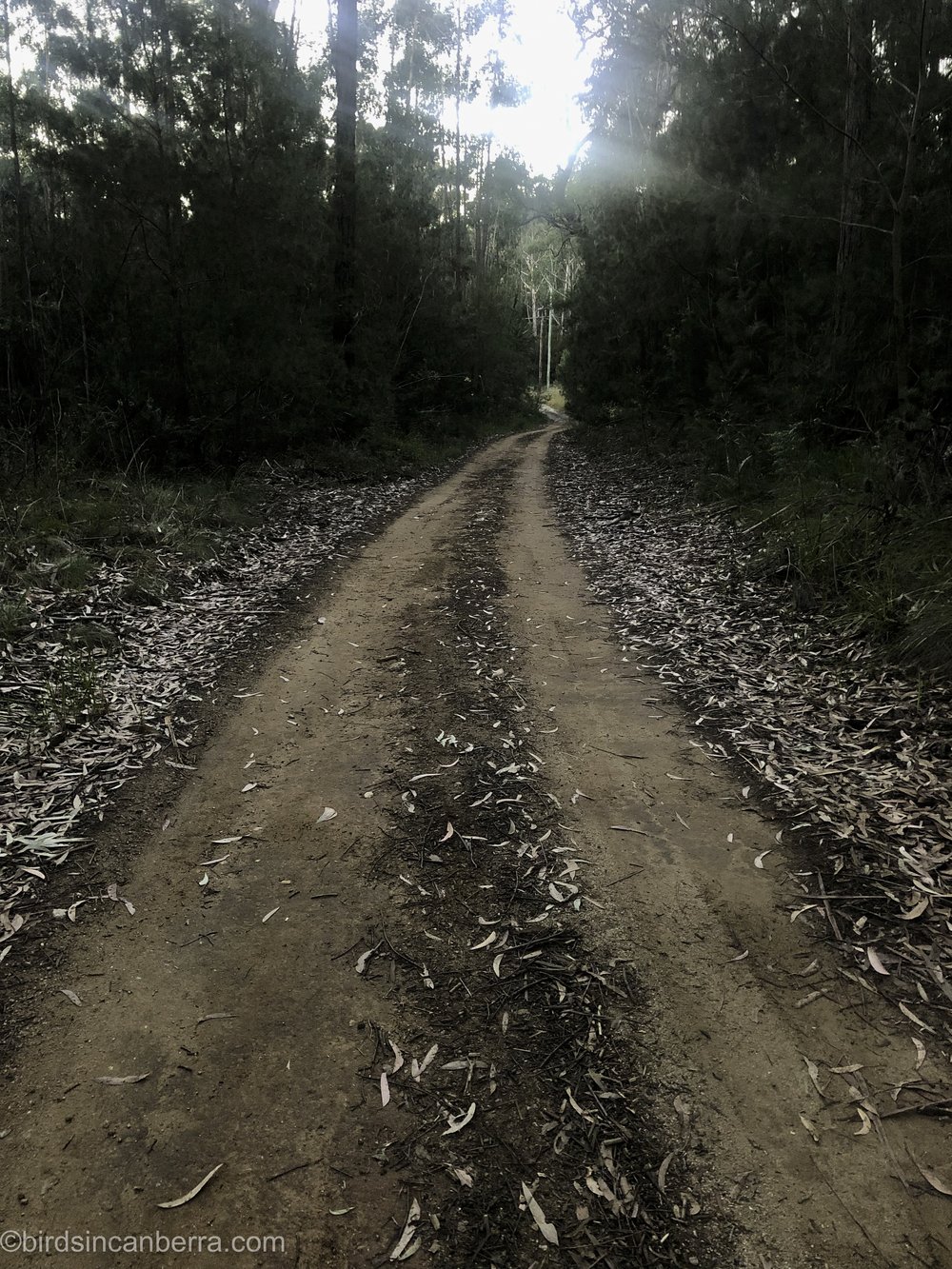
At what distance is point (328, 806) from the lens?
363cm

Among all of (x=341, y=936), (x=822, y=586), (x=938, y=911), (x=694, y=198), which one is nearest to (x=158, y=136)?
(x=694, y=198)

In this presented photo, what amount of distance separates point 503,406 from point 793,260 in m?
21.3

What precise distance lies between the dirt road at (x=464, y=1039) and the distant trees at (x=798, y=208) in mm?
5765

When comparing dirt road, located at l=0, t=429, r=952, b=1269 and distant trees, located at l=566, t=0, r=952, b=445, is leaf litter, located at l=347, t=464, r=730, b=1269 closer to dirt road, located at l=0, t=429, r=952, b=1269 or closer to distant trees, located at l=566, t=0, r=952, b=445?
dirt road, located at l=0, t=429, r=952, b=1269

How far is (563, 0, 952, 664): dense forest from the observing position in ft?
→ 21.9

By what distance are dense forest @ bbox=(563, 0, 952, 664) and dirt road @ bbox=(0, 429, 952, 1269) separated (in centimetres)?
285

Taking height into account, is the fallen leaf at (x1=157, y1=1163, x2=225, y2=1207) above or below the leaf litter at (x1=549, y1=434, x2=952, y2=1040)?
below

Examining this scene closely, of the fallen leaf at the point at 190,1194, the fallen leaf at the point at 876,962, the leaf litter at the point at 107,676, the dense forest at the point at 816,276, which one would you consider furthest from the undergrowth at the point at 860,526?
the fallen leaf at the point at 190,1194

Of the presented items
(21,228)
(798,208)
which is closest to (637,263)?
(798,208)

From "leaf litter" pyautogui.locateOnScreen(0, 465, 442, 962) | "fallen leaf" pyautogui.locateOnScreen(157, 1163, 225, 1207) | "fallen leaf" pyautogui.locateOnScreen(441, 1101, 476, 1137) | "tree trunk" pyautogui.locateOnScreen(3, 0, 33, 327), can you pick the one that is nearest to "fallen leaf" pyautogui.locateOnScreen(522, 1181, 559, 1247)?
"fallen leaf" pyautogui.locateOnScreen(441, 1101, 476, 1137)

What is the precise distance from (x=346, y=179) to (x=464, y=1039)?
16.0 metres

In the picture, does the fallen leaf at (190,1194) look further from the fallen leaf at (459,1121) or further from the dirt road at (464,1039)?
the fallen leaf at (459,1121)

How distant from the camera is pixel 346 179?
1465 centimetres

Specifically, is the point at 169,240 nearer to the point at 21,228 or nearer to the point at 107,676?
the point at 21,228
